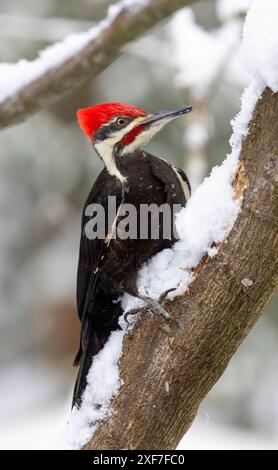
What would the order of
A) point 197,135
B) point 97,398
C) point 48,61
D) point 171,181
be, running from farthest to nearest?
point 197,135
point 48,61
point 171,181
point 97,398

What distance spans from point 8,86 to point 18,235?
5.29m

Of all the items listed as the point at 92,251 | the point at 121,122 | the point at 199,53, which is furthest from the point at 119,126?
the point at 199,53

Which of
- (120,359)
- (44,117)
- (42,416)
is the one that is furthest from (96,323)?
(44,117)

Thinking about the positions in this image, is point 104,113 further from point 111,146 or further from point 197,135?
point 197,135

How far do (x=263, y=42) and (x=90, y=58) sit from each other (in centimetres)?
130

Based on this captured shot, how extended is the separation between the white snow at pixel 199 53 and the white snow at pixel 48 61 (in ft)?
5.22

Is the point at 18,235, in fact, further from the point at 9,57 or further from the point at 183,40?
the point at 183,40

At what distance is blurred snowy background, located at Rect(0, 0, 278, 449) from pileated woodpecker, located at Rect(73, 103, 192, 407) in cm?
268

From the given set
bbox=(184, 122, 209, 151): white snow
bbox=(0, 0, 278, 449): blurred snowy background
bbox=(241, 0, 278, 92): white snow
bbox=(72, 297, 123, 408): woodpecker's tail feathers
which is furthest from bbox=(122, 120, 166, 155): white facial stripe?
bbox=(0, 0, 278, 449): blurred snowy background

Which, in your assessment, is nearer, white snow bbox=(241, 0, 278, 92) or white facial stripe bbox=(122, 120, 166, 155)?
white snow bbox=(241, 0, 278, 92)

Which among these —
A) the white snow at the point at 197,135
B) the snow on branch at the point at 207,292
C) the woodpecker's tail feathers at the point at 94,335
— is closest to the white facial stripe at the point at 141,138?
the woodpecker's tail feathers at the point at 94,335

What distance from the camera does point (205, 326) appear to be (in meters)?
2.32

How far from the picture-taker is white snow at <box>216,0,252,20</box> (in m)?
4.42

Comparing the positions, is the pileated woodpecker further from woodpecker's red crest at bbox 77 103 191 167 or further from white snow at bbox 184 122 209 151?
white snow at bbox 184 122 209 151
